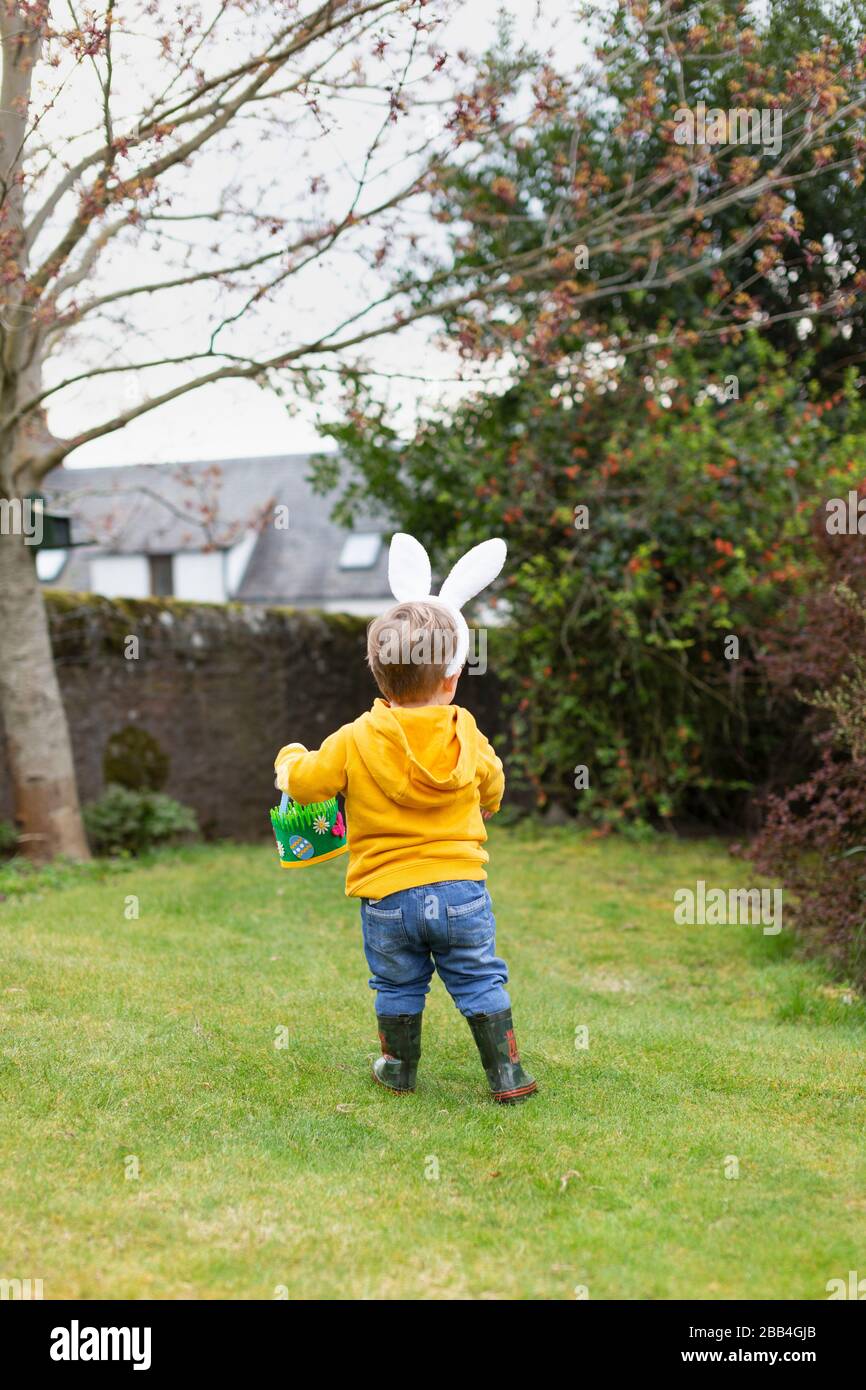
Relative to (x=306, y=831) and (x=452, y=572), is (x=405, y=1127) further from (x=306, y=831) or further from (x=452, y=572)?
(x=452, y=572)

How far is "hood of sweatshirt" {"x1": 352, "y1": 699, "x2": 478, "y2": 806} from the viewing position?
4.00m

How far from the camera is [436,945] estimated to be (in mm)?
4031

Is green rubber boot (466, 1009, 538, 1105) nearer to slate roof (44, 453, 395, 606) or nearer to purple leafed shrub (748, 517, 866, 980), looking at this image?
purple leafed shrub (748, 517, 866, 980)

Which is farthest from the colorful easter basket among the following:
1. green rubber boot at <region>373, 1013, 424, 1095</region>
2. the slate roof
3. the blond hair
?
the slate roof

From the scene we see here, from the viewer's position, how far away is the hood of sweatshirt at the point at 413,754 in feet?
13.1

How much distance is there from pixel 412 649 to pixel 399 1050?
1352 mm

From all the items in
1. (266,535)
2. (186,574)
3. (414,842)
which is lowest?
(414,842)

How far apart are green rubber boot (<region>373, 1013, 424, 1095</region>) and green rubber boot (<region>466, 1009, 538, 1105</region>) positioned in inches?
8.6

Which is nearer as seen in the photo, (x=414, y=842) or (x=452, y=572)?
(x=414, y=842)

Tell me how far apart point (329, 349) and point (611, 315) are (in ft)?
15.5

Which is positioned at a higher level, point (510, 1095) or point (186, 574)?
point (186, 574)

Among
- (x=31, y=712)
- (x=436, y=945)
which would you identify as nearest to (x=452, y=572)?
(x=436, y=945)

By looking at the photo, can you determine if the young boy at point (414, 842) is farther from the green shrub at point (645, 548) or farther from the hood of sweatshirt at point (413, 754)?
the green shrub at point (645, 548)
